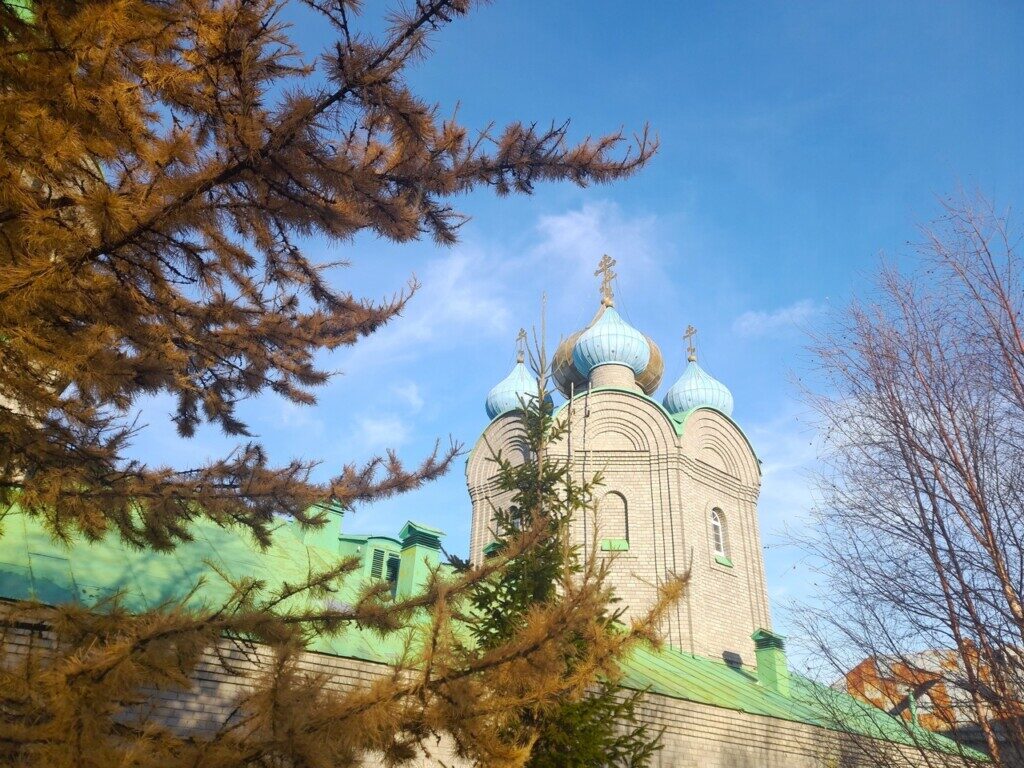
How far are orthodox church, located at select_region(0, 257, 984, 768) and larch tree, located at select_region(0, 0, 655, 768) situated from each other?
2.27 feet

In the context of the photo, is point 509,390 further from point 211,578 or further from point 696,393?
point 211,578

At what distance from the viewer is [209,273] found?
4648 millimetres

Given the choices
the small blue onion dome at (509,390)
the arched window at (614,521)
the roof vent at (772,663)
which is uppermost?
the small blue onion dome at (509,390)

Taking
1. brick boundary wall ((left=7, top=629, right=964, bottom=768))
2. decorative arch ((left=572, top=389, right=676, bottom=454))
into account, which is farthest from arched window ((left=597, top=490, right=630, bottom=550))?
brick boundary wall ((left=7, top=629, right=964, bottom=768))

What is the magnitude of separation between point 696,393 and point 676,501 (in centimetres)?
652

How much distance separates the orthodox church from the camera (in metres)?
7.28

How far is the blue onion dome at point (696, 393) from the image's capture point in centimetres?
2435

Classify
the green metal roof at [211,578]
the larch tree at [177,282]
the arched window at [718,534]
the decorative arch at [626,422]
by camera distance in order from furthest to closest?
the decorative arch at [626,422] → the arched window at [718,534] → the green metal roof at [211,578] → the larch tree at [177,282]

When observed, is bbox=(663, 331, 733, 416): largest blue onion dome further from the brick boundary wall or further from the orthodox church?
the brick boundary wall

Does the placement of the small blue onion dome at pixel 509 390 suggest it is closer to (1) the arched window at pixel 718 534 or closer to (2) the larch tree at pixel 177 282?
(1) the arched window at pixel 718 534

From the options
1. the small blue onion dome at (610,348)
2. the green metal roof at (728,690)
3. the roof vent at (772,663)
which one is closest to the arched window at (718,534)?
the roof vent at (772,663)

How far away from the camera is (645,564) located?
1819 centimetres

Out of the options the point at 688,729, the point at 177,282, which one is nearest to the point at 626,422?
the point at 688,729

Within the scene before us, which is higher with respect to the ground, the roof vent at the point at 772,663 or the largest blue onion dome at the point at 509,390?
the largest blue onion dome at the point at 509,390
